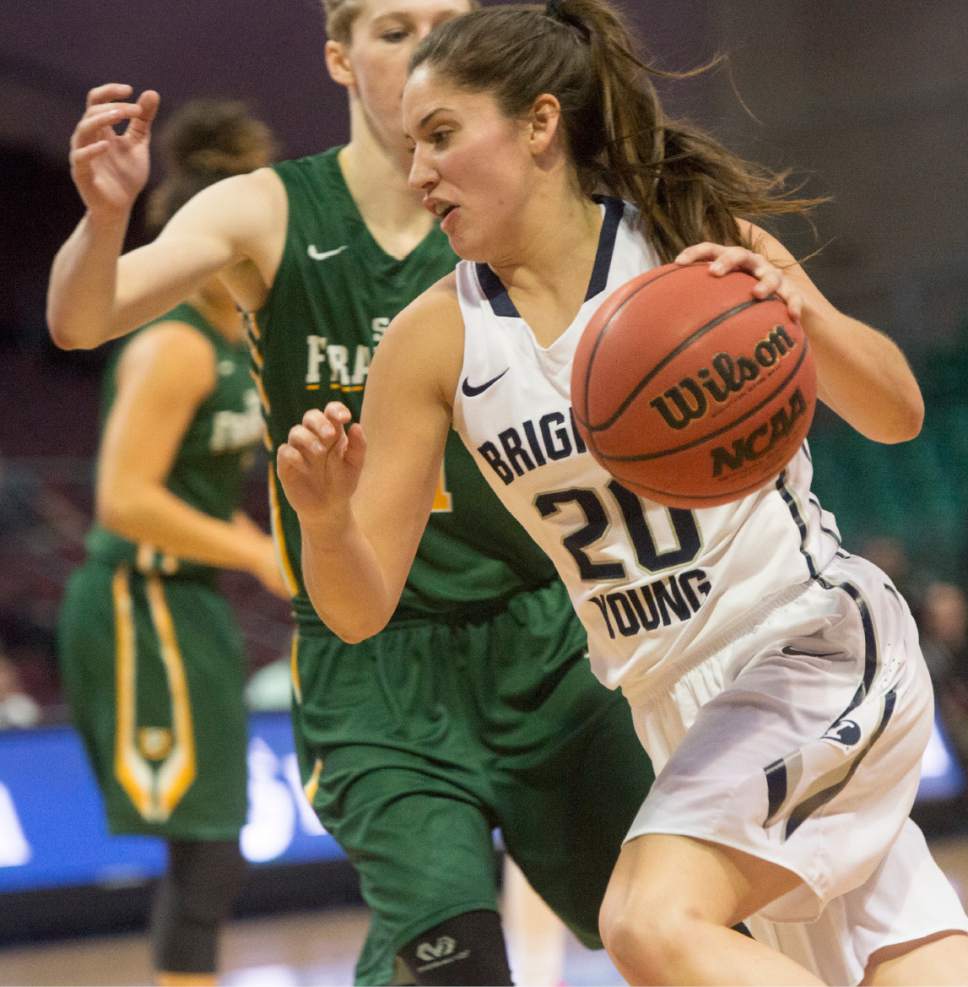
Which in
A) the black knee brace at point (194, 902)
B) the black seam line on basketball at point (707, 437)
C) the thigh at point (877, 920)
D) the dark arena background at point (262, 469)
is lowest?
the dark arena background at point (262, 469)

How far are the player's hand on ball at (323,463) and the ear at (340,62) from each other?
1.13 metres

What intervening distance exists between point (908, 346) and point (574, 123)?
34.0 feet

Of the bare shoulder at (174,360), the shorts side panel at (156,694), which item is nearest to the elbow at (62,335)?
the bare shoulder at (174,360)

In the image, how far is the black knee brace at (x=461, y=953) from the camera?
2.75 m

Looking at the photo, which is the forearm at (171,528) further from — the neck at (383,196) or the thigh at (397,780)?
the neck at (383,196)

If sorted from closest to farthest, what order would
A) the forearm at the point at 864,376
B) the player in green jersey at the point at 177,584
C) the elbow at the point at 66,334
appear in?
1. the forearm at the point at 864,376
2. the elbow at the point at 66,334
3. the player in green jersey at the point at 177,584

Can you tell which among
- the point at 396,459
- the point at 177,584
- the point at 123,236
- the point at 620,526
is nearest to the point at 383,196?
the point at 123,236

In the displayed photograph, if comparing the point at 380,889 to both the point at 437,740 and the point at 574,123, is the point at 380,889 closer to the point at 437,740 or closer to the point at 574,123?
the point at 437,740

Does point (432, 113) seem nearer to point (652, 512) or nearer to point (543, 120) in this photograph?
point (543, 120)

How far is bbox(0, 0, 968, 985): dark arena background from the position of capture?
6219 mm

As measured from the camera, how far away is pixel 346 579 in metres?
2.45

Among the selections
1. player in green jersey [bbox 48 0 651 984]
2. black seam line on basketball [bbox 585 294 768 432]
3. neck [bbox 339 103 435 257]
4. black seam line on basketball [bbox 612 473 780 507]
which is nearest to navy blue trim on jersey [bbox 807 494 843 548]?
black seam line on basketball [bbox 612 473 780 507]

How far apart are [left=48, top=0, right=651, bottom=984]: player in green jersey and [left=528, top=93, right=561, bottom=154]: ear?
52cm

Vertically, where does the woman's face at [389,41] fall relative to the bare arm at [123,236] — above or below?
above
